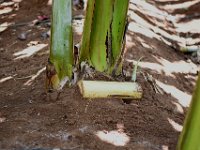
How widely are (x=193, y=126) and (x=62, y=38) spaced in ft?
4.44

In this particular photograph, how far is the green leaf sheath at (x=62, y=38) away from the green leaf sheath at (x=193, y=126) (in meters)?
1.28

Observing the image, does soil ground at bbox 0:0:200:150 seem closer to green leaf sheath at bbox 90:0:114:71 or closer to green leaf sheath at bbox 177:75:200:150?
green leaf sheath at bbox 90:0:114:71

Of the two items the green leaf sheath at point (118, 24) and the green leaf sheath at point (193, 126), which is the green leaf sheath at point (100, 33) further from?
the green leaf sheath at point (193, 126)

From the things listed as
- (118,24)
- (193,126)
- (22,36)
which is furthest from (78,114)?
(22,36)

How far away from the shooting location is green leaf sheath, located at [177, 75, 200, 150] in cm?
227

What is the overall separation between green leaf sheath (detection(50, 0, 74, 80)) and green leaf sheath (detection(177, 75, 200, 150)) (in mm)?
1283

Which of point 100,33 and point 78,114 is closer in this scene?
point 78,114

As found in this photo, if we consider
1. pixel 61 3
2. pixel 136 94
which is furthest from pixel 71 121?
pixel 61 3

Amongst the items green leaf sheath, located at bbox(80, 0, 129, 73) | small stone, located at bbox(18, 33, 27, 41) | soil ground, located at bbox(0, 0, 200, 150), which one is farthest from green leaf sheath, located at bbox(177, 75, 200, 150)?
small stone, located at bbox(18, 33, 27, 41)

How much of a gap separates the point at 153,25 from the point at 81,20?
4.60 ft

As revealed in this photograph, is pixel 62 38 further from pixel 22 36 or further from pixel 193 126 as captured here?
pixel 22 36

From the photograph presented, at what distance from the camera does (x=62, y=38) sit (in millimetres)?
3309

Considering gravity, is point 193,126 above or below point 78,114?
above

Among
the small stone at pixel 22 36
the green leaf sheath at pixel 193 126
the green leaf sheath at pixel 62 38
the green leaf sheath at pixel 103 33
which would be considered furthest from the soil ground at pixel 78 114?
the small stone at pixel 22 36
